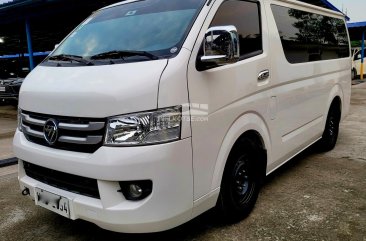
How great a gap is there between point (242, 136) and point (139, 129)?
1075mm

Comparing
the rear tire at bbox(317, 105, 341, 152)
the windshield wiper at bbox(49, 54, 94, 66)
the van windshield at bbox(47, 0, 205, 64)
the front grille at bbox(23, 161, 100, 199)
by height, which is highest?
the van windshield at bbox(47, 0, 205, 64)

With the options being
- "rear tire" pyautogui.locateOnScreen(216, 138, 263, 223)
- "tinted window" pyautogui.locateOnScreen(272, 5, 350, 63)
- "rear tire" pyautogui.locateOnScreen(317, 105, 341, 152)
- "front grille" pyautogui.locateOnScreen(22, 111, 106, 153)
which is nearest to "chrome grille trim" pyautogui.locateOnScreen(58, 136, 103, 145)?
"front grille" pyautogui.locateOnScreen(22, 111, 106, 153)

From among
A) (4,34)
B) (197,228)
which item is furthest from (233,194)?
(4,34)

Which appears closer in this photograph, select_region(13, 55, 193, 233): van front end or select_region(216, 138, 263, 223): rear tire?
select_region(13, 55, 193, 233): van front end

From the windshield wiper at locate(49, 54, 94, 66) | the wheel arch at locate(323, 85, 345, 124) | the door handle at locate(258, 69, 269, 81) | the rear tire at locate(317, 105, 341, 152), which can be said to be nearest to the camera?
the windshield wiper at locate(49, 54, 94, 66)

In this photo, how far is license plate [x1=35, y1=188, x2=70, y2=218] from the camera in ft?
8.07

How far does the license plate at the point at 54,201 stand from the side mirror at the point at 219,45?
1374 millimetres

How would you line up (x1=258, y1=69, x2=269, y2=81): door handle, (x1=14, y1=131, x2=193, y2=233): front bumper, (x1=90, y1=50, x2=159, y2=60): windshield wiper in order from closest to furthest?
(x1=14, y1=131, x2=193, y2=233): front bumper → (x1=90, y1=50, x2=159, y2=60): windshield wiper → (x1=258, y1=69, x2=269, y2=81): door handle

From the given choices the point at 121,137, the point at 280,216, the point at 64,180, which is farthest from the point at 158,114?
the point at 280,216

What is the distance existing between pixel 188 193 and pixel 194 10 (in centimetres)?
138

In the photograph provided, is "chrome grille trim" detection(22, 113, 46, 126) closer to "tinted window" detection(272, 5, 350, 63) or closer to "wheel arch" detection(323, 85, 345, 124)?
"tinted window" detection(272, 5, 350, 63)

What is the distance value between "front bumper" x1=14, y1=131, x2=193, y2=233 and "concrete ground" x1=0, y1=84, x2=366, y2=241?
0.61m

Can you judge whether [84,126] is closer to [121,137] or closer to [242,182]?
[121,137]

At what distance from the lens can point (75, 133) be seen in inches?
94.1
